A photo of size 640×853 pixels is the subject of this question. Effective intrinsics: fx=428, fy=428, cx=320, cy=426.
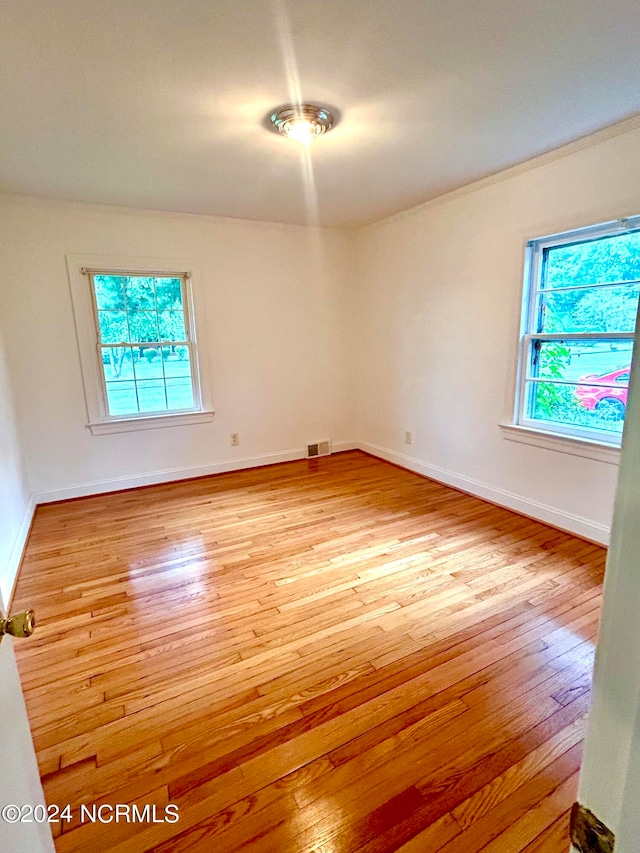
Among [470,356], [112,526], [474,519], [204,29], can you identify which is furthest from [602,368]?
[112,526]

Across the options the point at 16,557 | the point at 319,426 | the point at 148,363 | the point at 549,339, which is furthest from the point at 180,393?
the point at 549,339

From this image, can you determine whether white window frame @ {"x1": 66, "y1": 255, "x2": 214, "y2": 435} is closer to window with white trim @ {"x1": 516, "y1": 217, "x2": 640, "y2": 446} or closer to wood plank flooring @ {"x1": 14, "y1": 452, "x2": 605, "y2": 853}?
wood plank flooring @ {"x1": 14, "y1": 452, "x2": 605, "y2": 853}

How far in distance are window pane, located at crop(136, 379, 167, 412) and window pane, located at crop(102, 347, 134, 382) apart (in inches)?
6.0

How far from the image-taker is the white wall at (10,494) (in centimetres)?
250

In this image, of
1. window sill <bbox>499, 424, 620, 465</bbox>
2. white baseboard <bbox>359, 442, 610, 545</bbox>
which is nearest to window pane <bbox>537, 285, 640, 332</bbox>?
window sill <bbox>499, 424, 620, 465</bbox>

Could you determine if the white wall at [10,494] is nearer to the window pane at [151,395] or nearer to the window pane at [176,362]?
the window pane at [151,395]

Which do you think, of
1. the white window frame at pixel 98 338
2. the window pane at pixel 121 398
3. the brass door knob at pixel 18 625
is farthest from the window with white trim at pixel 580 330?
the window pane at pixel 121 398

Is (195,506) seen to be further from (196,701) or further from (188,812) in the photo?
(188,812)

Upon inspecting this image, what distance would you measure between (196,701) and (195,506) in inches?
80.2

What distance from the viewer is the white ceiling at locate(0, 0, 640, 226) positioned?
1.54 m

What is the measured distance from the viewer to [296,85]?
6.39ft

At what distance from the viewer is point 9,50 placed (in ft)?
5.44

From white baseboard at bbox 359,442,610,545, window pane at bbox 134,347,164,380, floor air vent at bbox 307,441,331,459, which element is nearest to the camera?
white baseboard at bbox 359,442,610,545

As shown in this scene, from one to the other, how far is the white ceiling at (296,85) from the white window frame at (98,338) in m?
0.66
